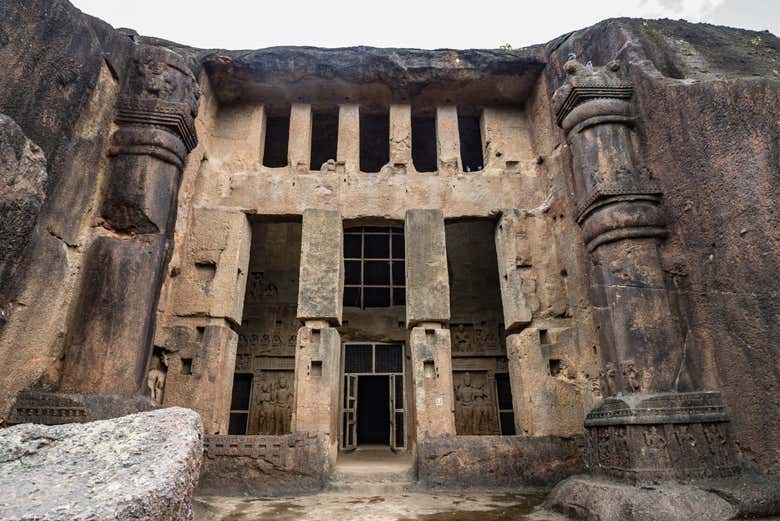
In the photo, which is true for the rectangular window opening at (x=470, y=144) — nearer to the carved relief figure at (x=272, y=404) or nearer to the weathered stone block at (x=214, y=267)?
the weathered stone block at (x=214, y=267)

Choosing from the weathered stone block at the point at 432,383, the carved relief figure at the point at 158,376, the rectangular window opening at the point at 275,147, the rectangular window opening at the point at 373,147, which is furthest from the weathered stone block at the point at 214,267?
the rectangular window opening at the point at 373,147

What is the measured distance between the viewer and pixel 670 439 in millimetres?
3674

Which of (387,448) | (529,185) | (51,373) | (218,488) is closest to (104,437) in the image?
(51,373)

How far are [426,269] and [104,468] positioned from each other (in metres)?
4.55

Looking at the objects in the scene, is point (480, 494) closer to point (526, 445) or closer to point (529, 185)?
point (526, 445)

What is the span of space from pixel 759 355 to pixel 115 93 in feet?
20.5

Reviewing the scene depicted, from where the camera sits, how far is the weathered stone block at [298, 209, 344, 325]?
5.66m

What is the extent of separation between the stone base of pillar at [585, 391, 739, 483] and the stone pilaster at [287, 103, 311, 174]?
16.4ft

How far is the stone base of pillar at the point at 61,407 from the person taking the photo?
3.52 m

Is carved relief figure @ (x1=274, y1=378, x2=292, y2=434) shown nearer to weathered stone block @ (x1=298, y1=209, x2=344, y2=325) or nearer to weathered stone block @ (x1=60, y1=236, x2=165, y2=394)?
weathered stone block @ (x1=298, y1=209, x2=344, y2=325)

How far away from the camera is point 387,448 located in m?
8.96

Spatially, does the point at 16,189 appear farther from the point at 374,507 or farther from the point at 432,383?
the point at 432,383

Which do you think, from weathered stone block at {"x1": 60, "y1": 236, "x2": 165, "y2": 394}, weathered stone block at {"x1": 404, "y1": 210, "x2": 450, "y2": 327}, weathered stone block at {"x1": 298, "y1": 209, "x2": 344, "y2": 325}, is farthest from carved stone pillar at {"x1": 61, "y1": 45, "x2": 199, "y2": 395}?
weathered stone block at {"x1": 404, "y1": 210, "x2": 450, "y2": 327}

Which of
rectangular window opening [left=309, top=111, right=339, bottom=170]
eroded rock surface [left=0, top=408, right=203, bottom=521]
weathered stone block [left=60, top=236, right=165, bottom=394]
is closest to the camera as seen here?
eroded rock surface [left=0, top=408, right=203, bottom=521]
